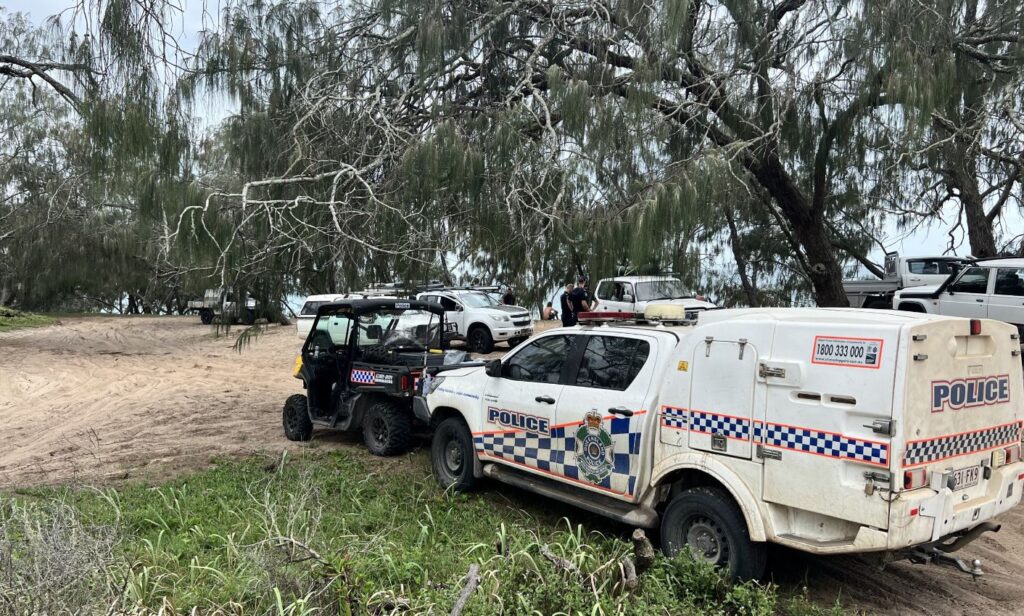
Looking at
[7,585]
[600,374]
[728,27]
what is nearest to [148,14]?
[7,585]

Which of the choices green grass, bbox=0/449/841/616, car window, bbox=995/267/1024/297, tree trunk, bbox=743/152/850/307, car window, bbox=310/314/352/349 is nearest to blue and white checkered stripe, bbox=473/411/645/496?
green grass, bbox=0/449/841/616

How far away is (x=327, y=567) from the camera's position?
3963 mm

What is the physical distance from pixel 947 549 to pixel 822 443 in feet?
4.00

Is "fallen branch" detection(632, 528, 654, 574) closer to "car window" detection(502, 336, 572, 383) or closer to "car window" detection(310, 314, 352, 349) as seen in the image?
"car window" detection(502, 336, 572, 383)

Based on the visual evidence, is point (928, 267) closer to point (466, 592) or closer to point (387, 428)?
point (387, 428)

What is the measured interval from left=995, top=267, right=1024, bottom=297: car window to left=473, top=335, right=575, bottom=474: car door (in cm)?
1017

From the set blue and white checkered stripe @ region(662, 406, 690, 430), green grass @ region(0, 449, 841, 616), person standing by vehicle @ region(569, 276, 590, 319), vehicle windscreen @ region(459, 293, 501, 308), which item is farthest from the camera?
vehicle windscreen @ region(459, 293, 501, 308)

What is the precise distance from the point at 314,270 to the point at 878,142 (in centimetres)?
620

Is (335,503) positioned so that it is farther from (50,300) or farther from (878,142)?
(50,300)

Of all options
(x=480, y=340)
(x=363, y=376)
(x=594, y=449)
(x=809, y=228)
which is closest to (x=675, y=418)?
(x=594, y=449)

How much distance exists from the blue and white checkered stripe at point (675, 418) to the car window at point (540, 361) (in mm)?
1106

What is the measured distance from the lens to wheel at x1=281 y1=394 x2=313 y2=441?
29.3 ft

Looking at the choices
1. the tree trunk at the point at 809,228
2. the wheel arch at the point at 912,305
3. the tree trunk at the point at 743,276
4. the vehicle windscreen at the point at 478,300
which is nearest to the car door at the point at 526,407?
the tree trunk at the point at 809,228

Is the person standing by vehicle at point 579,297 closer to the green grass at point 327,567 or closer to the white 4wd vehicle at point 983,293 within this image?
the green grass at point 327,567
